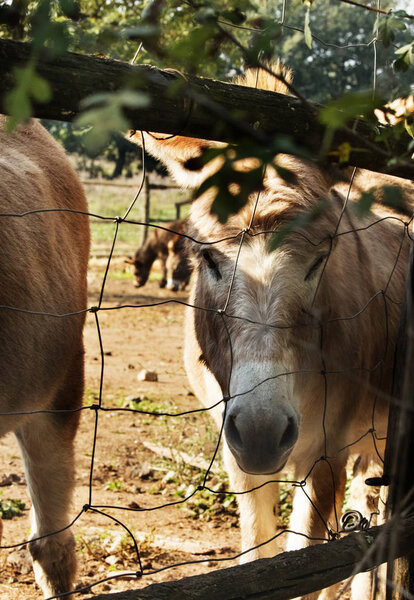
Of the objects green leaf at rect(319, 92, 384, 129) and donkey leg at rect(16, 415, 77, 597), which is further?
donkey leg at rect(16, 415, 77, 597)

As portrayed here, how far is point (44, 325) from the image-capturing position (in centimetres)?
267

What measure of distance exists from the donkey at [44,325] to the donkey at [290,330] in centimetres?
58

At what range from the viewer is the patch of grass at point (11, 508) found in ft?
12.9

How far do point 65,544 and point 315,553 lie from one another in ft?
5.35

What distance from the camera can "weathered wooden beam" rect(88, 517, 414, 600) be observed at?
1602 millimetres

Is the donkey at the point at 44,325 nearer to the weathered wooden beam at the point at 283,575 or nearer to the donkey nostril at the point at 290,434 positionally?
the donkey nostril at the point at 290,434

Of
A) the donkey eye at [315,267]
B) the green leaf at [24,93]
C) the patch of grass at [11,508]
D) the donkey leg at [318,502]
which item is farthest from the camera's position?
the patch of grass at [11,508]

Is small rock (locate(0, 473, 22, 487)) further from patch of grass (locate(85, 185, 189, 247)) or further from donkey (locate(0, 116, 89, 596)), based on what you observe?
patch of grass (locate(85, 185, 189, 247))

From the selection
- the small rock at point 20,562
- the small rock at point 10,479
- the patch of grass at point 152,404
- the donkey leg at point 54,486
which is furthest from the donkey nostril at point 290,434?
the patch of grass at point 152,404

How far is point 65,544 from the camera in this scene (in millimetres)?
3059

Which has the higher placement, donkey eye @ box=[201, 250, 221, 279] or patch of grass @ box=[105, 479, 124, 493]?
donkey eye @ box=[201, 250, 221, 279]

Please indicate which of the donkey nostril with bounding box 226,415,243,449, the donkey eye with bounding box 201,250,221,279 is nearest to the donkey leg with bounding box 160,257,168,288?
the donkey eye with bounding box 201,250,221,279

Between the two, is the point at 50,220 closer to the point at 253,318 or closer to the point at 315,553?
the point at 253,318

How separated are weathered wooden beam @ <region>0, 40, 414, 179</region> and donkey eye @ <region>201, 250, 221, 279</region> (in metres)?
0.67
